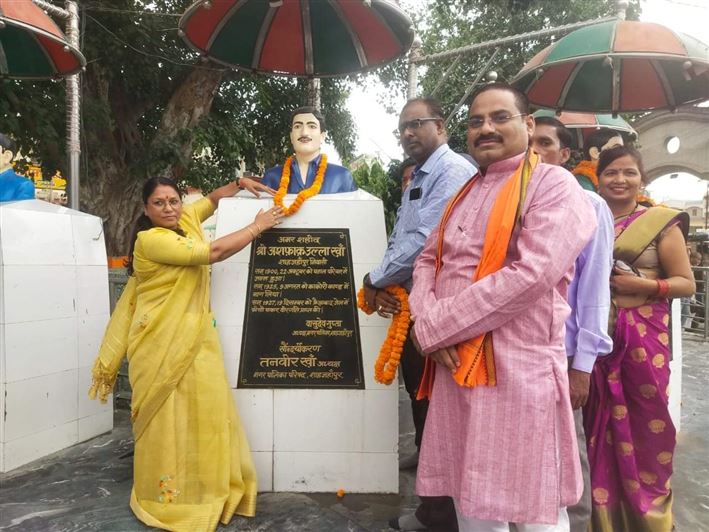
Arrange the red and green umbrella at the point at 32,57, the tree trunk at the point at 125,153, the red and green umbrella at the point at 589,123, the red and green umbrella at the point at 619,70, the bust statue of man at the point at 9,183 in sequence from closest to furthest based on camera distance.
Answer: the red and green umbrella at the point at 619,70 < the bust statue of man at the point at 9,183 < the red and green umbrella at the point at 32,57 < the red and green umbrella at the point at 589,123 < the tree trunk at the point at 125,153

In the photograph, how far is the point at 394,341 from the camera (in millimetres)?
2760

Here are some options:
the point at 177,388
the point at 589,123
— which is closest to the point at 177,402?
the point at 177,388

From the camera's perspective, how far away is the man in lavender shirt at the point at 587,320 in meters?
2.11

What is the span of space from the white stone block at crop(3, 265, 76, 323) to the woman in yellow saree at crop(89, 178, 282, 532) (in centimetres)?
114

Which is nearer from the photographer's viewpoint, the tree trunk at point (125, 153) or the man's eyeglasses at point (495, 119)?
the man's eyeglasses at point (495, 119)

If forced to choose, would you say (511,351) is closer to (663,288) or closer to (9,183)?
(663,288)

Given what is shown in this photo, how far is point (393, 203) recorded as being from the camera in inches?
255

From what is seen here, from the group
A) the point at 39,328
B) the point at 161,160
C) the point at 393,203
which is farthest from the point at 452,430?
the point at 161,160

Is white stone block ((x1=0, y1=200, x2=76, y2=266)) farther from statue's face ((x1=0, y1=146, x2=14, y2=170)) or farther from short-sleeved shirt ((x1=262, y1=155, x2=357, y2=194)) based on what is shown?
short-sleeved shirt ((x1=262, y1=155, x2=357, y2=194))


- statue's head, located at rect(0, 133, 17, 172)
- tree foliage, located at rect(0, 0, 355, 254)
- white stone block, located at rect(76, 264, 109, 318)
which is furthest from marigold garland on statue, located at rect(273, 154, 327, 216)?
tree foliage, located at rect(0, 0, 355, 254)

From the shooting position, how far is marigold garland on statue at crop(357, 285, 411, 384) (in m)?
2.74

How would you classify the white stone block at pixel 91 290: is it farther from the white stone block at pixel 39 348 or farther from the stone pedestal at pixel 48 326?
the white stone block at pixel 39 348

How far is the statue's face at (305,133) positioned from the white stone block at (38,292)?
1.99 metres

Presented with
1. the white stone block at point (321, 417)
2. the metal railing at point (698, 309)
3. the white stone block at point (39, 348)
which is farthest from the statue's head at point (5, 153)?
the metal railing at point (698, 309)
